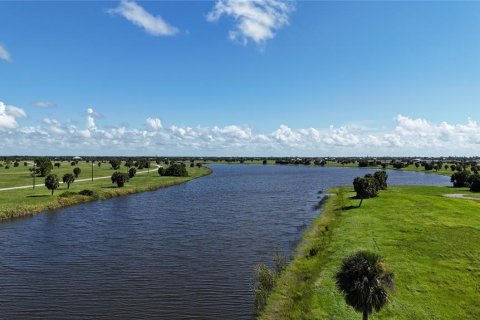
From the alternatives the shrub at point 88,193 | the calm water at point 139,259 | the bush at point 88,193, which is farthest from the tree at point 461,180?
the shrub at point 88,193

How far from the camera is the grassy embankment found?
25.8 meters

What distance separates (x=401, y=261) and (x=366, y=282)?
15.4 metres

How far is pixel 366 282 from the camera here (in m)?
21.1

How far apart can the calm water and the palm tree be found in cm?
862

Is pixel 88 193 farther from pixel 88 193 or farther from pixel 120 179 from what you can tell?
pixel 120 179

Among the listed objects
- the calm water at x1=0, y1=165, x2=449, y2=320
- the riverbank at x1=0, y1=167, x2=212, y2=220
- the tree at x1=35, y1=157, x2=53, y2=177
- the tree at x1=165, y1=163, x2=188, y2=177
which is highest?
the tree at x1=35, y1=157, x2=53, y2=177

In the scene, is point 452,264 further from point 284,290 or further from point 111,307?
point 111,307

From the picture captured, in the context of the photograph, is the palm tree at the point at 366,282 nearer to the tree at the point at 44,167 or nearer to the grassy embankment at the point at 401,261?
the grassy embankment at the point at 401,261

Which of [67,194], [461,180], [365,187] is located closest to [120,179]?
[67,194]

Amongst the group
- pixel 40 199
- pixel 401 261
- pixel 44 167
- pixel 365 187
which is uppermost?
pixel 44 167

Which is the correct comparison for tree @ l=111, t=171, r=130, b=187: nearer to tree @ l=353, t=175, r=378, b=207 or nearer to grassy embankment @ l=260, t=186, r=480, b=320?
grassy embankment @ l=260, t=186, r=480, b=320

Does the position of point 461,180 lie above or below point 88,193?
above

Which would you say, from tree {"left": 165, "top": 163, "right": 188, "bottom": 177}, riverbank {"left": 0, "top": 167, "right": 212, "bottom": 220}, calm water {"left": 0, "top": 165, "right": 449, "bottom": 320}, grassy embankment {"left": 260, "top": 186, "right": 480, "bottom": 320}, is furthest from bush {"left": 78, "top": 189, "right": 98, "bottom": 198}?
tree {"left": 165, "top": 163, "right": 188, "bottom": 177}

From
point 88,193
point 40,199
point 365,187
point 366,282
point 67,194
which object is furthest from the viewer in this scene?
point 88,193
